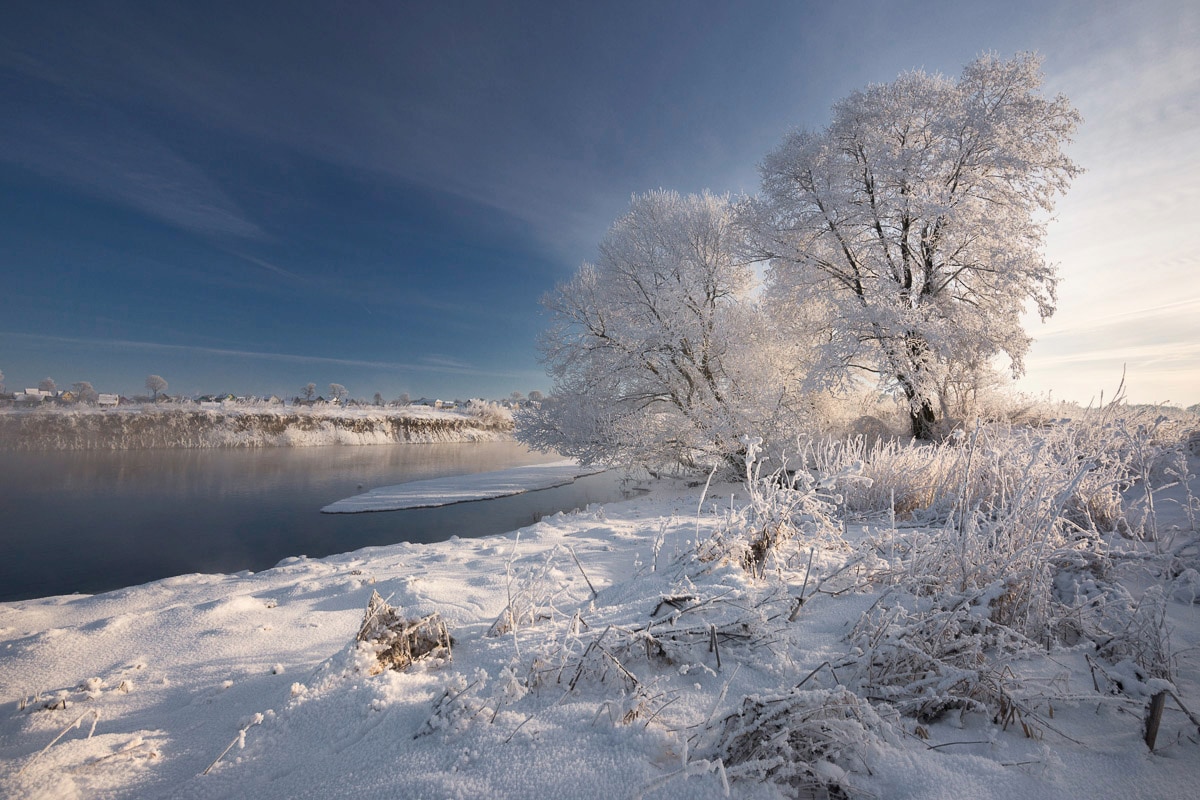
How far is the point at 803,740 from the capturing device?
39.5 inches

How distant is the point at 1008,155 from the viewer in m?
8.38

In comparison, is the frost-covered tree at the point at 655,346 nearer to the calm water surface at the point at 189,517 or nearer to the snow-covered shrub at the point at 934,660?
the calm water surface at the point at 189,517

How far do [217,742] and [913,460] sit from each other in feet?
16.8

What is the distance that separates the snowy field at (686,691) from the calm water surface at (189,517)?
135 inches

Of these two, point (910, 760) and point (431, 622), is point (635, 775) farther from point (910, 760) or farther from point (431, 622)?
point (431, 622)

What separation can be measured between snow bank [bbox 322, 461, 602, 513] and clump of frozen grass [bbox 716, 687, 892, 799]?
8.12m

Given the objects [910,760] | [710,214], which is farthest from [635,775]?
[710,214]

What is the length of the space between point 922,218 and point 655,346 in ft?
18.5

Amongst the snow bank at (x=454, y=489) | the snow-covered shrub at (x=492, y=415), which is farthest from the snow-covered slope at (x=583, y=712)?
the snow-covered shrub at (x=492, y=415)

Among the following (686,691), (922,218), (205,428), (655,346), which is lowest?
(686,691)

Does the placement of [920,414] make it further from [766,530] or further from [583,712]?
[583,712]


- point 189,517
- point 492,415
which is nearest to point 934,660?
point 189,517

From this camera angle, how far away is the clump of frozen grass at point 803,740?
0.91 m

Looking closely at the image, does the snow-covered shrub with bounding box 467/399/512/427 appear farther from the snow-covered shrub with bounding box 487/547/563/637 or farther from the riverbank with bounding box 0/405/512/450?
the snow-covered shrub with bounding box 487/547/563/637
